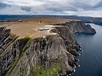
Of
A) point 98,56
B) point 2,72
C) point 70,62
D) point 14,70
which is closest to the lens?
point 14,70

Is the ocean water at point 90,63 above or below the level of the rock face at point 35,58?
below

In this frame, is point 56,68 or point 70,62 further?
point 70,62

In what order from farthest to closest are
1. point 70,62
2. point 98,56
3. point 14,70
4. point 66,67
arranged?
point 98,56
point 70,62
point 66,67
point 14,70

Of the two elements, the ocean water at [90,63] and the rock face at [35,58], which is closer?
the rock face at [35,58]

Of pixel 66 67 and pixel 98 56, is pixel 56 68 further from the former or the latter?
pixel 98 56

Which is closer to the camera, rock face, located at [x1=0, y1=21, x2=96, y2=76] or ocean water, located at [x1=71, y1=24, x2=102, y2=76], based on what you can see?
rock face, located at [x1=0, y1=21, x2=96, y2=76]

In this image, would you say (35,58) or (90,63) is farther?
(90,63)

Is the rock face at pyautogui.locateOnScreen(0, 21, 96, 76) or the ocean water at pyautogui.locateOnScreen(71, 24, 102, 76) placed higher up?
the rock face at pyautogui.locateOnScreen(0, 21, 96, 76)

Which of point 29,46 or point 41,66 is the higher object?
point 29,46

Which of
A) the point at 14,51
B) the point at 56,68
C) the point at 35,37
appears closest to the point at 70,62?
the point at 56,68

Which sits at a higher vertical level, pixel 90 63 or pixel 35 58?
pixel 35 58
